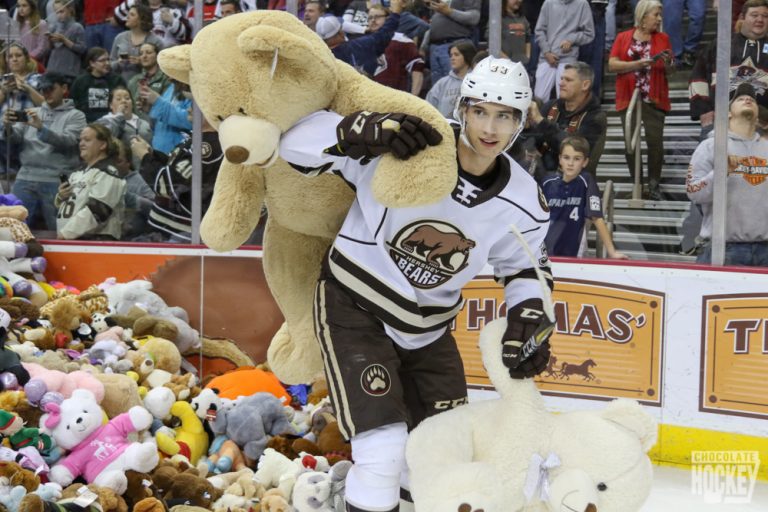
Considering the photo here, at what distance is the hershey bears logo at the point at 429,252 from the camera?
2611 millimetres

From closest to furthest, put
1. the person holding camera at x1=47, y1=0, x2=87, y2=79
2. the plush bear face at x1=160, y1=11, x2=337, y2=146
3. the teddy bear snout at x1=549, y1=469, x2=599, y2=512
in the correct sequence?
the teddy bear snout at x1=549, y1=469, x2=599, y2=512 → the plush bear face at x1=160, y1=11, x2=337, y2=146 → the person holding camera at x1=47, y1=0, x2=87, y2=79

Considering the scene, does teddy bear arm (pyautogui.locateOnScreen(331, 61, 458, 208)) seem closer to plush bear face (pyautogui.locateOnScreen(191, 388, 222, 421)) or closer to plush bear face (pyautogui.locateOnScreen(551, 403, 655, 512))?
plush bear face (pyautogui.locateOnScreen(551, 403, 655, 512))

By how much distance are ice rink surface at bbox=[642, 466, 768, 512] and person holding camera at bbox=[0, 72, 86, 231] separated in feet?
11.9

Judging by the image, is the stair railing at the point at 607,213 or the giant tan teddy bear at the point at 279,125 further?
the stair railing at the point at 607,213

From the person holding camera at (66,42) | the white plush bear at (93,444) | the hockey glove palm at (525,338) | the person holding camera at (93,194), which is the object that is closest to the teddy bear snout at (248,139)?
the hockey glove palm at (525,338)

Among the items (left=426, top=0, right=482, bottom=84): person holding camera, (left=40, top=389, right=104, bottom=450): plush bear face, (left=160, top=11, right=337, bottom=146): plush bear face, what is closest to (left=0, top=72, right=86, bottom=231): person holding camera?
(left=426, top=0, right=482, bottom=84): person holding camera

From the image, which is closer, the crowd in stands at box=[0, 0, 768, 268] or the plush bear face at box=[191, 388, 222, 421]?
the plush bear face at box=[191, 388, 222, 421]

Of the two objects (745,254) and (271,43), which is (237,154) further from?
(745,254)

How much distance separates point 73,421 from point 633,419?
7.08ft

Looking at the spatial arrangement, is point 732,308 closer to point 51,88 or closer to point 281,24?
point 281,24

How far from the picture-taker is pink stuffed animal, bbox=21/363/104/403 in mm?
3980

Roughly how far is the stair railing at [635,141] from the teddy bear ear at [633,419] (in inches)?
93.7

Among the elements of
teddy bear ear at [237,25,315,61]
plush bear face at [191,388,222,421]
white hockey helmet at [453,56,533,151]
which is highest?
teddy bear ear at [237,25,315,61]

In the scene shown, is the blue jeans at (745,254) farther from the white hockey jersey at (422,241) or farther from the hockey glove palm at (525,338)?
the hockey glove palm at (525,338)
